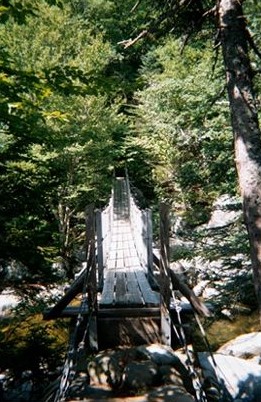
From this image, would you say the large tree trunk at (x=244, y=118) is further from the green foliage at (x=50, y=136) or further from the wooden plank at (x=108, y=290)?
the wooden plank at (x=108, y=290)

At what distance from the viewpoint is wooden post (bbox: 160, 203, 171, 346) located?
11.6ft

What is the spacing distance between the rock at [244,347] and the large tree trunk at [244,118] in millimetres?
3511

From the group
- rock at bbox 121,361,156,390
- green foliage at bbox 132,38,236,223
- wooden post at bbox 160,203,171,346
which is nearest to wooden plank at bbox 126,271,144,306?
wooden post at bbox 160,203,171,346

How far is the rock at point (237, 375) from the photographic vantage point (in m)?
4.64

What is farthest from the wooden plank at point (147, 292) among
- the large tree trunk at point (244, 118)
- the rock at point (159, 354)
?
the large tree trunk at point (244, 118)

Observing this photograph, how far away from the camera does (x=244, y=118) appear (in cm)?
338

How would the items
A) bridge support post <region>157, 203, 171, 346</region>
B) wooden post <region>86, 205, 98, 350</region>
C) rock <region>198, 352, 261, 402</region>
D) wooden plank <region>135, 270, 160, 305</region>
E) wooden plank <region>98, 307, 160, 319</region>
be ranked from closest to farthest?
bridge support post <region>157, 203, 171, 346</region> → wooden post <region>86, 205, 98, 350</region> → wooden plank <region>98, 307, 160, 319</region> → wooden plank <region>135, 270, 160, 305</region> → rock <region>198, 352, 261, 402</region>

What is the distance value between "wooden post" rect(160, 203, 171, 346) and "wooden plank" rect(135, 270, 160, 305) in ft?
0.98

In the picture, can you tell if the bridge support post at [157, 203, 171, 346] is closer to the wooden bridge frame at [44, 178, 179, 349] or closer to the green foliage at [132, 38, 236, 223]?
the wooden bridge frame at [44, 178, 179, 349]

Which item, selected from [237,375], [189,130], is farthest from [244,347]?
[189,130]

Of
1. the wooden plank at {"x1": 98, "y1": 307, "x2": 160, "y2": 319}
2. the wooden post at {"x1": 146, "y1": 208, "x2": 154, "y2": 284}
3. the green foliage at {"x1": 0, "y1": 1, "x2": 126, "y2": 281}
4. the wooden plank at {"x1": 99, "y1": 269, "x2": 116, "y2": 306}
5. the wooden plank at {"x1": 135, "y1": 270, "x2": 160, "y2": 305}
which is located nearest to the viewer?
the green foliage at {"x1": 0, "y1": 1, "x2": 126, "y2": 281}

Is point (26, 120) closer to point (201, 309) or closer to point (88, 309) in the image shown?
point (88, 309)

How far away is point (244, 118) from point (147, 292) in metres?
2.14

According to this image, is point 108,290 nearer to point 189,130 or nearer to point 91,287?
point 91,287
